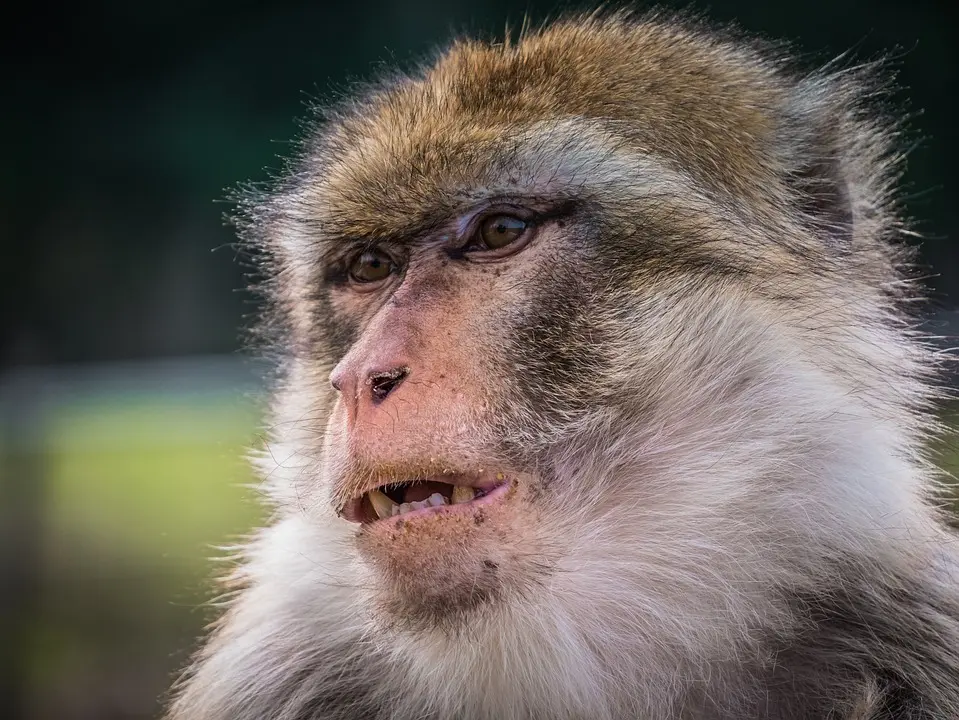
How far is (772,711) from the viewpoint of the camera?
1.53 meters

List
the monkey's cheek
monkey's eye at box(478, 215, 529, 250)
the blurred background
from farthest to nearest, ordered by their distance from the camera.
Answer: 1. the blurred background
2. monkey's eye at box(478, 215, 529, 250)
3. the monkey's cheek

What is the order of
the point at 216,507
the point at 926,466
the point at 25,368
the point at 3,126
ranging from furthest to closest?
the point at 216,507, the point at 3,126, the point at 25,368, the point at 926,466

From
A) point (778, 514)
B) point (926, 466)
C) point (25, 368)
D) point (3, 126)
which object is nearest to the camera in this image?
point (778, 514)

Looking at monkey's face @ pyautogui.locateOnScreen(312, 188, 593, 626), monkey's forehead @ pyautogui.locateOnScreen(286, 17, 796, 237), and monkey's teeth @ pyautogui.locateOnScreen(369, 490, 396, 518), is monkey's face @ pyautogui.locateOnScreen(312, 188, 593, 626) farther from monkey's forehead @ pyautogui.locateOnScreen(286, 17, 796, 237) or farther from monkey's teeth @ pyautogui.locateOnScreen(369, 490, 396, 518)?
monkey's forehead @ pyautogui.locateOnScreen(286, 17, 796, 237)

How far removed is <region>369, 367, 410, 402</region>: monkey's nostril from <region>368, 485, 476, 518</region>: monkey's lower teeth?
0.45 ft

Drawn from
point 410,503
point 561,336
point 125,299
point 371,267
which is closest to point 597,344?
point 561,336

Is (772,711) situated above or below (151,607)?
above

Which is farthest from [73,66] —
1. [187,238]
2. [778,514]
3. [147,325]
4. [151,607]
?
[778,514]

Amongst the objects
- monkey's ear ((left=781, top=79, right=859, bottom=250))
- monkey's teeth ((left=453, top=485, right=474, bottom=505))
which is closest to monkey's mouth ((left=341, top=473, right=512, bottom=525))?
monkey's teeth ((left=453, top=485, right=474, bottom=505))

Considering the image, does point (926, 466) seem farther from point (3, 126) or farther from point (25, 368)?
point (3, 126)

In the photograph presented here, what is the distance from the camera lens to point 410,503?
139 centimetres

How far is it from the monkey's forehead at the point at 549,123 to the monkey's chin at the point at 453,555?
1.84 feet

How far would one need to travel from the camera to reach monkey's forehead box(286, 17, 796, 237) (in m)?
1.64

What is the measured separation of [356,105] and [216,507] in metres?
2.19
